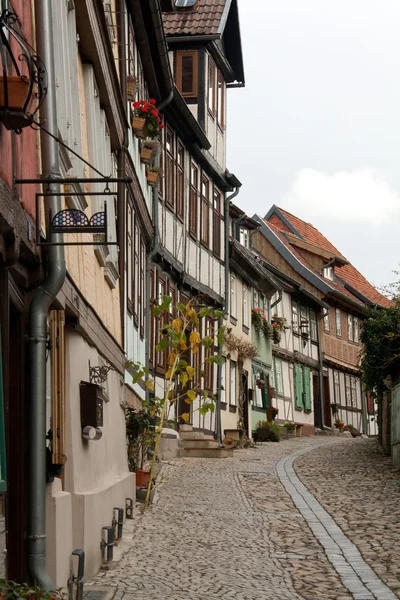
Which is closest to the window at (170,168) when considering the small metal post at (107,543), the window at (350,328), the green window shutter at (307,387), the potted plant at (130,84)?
the potted plant at (130,84)

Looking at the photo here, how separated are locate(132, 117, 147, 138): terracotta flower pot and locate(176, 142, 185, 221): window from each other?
618 cm

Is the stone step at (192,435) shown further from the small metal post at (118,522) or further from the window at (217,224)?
the small metal post at (118,522)

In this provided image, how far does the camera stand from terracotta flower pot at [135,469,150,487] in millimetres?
14852

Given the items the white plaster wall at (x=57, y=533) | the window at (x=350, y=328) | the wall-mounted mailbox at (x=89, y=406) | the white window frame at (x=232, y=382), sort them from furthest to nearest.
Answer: the window at (x=350, y=328), the white window frame at (x=232, y=382), the wall-mounted mailbox at (x=89, y=406), the white plaster wall at (x=57, y=533)

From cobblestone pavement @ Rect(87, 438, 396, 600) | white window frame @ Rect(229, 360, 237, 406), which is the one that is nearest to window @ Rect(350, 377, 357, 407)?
white window frame @ Rect(229, 360, 237, 406)

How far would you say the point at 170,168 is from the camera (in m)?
22.5

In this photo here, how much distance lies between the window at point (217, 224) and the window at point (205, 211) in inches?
31.3

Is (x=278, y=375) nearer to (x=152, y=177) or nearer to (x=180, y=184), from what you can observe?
(x=180, y=184)

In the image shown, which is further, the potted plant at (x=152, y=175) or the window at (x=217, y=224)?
the window at (x=217, y=224)

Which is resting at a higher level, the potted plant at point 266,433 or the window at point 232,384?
the window at point 232,384

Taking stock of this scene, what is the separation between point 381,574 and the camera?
31.0 ft

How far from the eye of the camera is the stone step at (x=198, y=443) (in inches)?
906

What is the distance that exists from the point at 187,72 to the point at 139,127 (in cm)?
931

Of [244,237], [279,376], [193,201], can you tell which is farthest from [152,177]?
[279,376]
